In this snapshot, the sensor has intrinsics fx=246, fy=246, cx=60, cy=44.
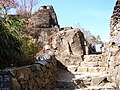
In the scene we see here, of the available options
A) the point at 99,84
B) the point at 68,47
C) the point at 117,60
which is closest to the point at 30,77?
the point at 117,60

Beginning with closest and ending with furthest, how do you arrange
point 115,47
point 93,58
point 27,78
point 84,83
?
point 27,78 → point 115,47 → point 84,83 → point 93,58

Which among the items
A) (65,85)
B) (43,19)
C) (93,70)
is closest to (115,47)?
(65,85)

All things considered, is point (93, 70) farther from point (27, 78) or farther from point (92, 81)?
point (27, 78)

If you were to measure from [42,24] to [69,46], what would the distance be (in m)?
2.63

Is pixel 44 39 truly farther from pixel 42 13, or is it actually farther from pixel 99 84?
pixel 99 84

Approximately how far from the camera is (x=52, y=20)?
12.9 m

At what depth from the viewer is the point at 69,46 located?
9.98 metres

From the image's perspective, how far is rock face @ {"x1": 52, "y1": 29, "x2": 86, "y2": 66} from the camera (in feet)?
31.9

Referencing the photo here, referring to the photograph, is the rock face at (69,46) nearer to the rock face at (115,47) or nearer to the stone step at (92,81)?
the stone step at (92,81)

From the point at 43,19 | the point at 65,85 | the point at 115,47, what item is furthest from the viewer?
the point at 43,19

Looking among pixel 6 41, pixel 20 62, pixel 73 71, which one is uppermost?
pixel 6 41

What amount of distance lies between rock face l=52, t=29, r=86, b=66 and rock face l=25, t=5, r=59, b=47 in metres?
1.08

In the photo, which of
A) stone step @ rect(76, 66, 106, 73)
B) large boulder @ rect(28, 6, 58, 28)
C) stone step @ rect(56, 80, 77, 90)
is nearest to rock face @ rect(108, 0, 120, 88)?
stone step @ rect(56, 80, 77, 90)

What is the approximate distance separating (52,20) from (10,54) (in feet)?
27.9
